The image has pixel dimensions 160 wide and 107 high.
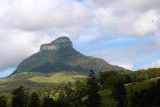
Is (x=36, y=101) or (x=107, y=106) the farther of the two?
(x=107, y=106)

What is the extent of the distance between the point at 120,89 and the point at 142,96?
A: 12.9m

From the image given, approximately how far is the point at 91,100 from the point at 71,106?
6412cm

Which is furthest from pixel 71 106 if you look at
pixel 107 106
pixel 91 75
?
pixel 91 75

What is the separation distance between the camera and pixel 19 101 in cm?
14612

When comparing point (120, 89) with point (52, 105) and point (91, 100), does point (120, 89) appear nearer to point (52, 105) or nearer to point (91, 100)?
point (91, 100)

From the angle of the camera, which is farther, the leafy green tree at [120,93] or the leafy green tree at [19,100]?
the leafy green tree at [120,93]

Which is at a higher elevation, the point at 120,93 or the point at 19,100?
the point at 19,100

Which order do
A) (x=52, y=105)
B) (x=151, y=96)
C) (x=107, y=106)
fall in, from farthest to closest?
(x=107, y=106)
(x=151, y=96)
(x=52, y=105)

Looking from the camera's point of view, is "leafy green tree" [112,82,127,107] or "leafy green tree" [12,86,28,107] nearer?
"leafy green tree" [12,86,28,107]

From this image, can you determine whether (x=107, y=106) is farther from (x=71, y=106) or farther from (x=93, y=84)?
(x=93, y=84)

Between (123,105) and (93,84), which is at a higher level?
(93,84)

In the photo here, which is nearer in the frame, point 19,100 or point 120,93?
point 19,100

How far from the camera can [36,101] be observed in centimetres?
14775

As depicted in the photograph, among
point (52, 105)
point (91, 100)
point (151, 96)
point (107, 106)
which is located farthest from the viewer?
point (107, 106)
